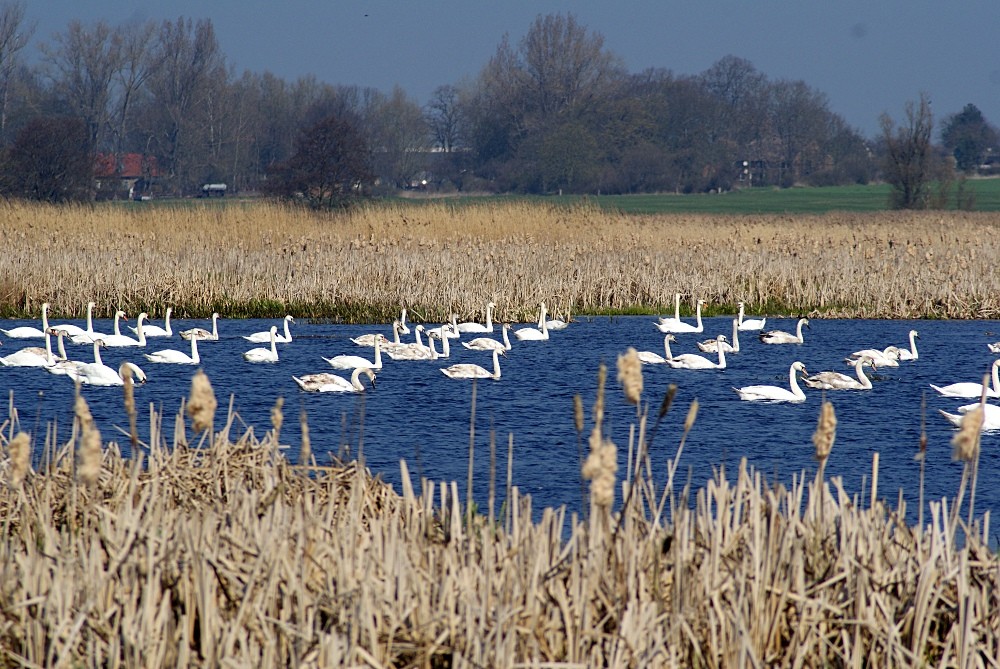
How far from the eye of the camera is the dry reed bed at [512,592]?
3.96 metres

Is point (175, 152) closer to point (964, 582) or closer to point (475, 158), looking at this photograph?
point (475, 158)

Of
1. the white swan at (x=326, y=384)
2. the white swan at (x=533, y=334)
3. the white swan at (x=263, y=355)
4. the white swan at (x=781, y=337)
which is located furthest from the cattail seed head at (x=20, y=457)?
the white swan at (x=781, y=337)

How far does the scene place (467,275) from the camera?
20.6 meters

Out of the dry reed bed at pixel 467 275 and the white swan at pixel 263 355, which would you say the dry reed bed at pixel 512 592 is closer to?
the white swan at pixel 263 355

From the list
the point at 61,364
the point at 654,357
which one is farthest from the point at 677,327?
the point at 61,364

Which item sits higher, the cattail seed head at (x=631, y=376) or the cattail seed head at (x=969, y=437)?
the cattail seed head at (x=631, y=376)

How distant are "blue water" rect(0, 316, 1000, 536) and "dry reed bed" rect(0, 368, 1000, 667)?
1.85 metres

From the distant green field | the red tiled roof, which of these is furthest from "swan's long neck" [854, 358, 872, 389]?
the red tiled roof

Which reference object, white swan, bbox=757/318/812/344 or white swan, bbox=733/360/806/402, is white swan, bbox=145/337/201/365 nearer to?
white swan, bbox=733/360/806/402

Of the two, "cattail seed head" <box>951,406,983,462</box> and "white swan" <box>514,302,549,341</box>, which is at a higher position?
"cattail seed head" <box>951,406,983,462</box>

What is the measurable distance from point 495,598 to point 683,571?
0.63 metres

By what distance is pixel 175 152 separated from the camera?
250 ft

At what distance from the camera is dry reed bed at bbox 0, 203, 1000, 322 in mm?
20062

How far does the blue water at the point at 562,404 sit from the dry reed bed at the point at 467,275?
79 cm
